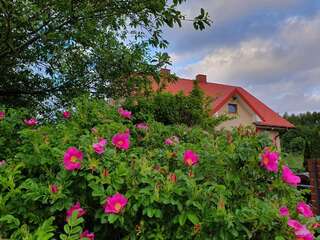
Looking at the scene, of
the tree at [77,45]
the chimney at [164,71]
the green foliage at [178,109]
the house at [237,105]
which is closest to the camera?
the tree at [77,45]

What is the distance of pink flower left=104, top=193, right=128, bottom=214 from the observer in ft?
5.43

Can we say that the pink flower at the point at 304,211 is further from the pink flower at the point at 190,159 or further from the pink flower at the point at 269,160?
the pink flower at the point at 190,159

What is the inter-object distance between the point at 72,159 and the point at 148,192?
42cm

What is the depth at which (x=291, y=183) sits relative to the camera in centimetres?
192

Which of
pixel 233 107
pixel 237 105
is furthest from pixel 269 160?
pixel 237 105

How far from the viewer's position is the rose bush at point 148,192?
166 centimetres

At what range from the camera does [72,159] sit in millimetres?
1850

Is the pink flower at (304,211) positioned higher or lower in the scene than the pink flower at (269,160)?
lower

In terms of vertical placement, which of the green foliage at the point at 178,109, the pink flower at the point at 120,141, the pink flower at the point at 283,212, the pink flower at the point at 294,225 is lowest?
the pink flower at the point at 294,225

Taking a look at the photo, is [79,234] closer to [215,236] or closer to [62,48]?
[215,236]

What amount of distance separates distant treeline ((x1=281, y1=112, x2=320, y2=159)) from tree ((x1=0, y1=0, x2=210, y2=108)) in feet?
33.6

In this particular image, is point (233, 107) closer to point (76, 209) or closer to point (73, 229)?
point (76, 209)

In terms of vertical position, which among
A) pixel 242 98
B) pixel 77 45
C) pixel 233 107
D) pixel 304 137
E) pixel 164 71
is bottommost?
pixel 164 71

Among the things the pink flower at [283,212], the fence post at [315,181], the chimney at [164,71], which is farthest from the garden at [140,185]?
the fence post at [315,181]
